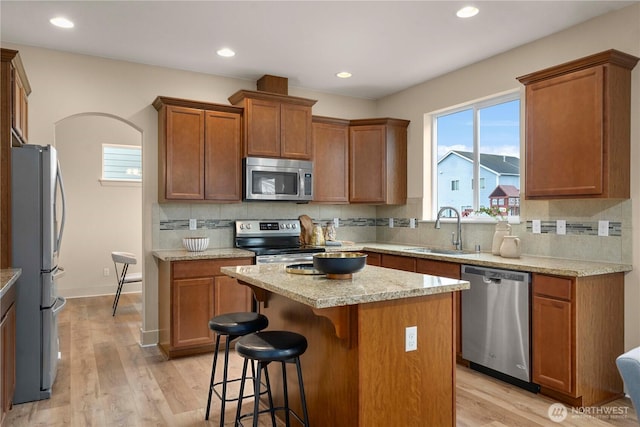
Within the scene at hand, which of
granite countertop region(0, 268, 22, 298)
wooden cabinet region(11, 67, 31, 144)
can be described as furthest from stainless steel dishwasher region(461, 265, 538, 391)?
wooden cabinet region(11, 67, 31, 144)

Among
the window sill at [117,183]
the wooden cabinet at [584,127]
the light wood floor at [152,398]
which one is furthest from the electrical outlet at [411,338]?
the window sill at [117,183]

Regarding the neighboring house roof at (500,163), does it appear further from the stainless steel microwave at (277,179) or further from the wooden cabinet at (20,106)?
the wooden cabinet at (20,106)

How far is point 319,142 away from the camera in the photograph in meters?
4.87

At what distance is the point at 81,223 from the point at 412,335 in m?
5.97

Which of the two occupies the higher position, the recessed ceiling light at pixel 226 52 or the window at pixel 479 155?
the recessed ceiling light at pixel 226 52

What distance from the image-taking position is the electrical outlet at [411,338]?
2.04m

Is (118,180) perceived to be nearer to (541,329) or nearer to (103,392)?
(103,392)

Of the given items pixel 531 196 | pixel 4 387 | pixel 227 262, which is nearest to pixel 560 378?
pixel 531 196

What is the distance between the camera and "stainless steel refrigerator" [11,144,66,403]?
9.34 feet

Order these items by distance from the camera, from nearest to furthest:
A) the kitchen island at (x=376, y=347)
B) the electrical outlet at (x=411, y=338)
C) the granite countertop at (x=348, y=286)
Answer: the granite countertop at (x=348, y=286) → the kitchen island at (x=376, y=347) → the electrical outlet at (x=411, y=338)

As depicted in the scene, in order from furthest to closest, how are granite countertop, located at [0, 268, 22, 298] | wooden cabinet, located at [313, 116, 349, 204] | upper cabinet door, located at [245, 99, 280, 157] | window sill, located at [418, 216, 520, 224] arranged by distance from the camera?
wooden cabinet, located at [313, 116, 349, 204] < upper cabinet door, located at [245, 99, 280, 157] < window sill, located at [418, 216, 520, 224] < granite countertop, located at [0, 268, 22, 298]

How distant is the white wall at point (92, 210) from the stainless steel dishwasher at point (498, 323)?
5.32 meters

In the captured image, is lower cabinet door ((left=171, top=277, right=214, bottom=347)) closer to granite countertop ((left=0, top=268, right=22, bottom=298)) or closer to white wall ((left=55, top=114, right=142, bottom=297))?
granite countertop ((left=0, top=268, right=22, bottom=298))

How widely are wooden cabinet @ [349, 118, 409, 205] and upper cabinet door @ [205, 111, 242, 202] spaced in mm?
1378
